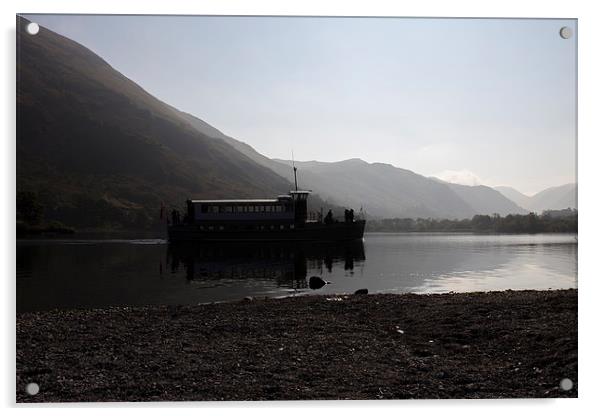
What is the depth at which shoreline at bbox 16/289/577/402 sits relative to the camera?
16.7ft

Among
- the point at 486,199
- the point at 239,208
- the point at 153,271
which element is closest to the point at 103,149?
the point at 153,271

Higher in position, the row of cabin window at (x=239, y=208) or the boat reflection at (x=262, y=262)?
the row of cabin window at (x=239, y=208)

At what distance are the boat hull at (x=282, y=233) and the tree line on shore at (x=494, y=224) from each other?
0.55 metres

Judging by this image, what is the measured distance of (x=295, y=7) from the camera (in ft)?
19.9

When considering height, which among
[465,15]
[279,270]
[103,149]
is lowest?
[279,270]

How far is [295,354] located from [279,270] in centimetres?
415

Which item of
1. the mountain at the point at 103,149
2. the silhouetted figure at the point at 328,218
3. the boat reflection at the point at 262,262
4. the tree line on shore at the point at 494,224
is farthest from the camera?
the silhouetted figure at the point at 328,218

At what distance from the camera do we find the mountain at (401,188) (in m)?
6.91

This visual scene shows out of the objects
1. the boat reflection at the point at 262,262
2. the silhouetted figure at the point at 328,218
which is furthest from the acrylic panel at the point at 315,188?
the silhouetted figure at the point at 328,218

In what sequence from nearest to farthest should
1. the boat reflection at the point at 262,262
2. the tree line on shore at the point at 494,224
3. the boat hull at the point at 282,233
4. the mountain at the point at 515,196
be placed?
the tree line on shore at the point at 494,224, the mountain at the point at 515,196, the boat hull at the point at 282,233, the boat reflection at the point at 262,262

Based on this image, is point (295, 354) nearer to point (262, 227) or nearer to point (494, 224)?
point (494, 224)

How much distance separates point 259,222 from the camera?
12.6 m

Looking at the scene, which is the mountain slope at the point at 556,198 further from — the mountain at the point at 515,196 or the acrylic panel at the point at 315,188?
the mountain at the point at 515,196
